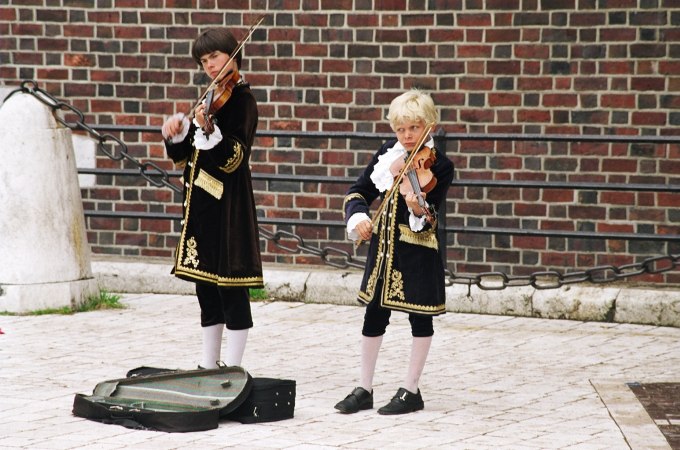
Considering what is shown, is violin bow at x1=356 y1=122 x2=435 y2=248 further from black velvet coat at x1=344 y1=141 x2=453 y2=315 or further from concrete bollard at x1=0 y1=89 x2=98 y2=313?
concrete bollard at x1=0 y1=89 x2=98 y2=313

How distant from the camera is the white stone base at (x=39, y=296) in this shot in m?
9.15

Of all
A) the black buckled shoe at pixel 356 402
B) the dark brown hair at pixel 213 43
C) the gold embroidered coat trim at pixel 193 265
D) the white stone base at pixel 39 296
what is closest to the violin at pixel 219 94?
the dark brown hair at pixel 213 43

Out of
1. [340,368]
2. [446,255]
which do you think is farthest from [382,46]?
[340,368]

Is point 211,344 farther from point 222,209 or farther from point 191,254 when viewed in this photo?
point 222,209

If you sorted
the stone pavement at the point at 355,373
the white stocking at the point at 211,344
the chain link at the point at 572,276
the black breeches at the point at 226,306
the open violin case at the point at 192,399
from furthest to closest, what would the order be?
the chain link at the point at 572,276
the white stocking at the point at 211,344
the black breeches at the point at 226,306
the open violin case at the point at 192,399
the stone pavement at the point at 355,373

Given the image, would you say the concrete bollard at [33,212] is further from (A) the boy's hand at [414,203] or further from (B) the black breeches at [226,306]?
(A) the boy's hand at [414,203]

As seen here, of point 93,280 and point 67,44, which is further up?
point 67,44

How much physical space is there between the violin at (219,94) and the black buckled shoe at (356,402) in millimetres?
1326

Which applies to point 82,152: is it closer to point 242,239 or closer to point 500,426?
point 242,239

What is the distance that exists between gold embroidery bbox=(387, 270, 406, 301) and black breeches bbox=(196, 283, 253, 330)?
28.7 inches

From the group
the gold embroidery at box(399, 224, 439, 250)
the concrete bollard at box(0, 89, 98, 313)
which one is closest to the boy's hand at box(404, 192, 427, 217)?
the gold embroidery at box(399, 224, 439, 250)

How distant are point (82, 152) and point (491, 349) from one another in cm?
390

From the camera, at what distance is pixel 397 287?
21.2 feet

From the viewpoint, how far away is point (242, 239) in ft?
22.0
